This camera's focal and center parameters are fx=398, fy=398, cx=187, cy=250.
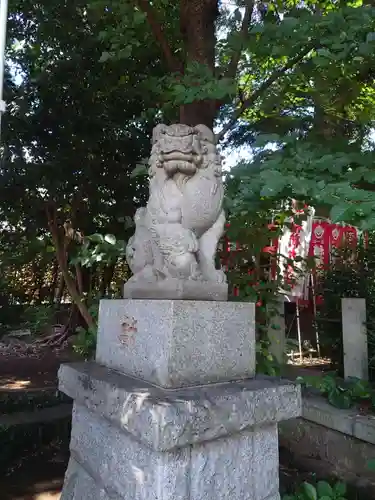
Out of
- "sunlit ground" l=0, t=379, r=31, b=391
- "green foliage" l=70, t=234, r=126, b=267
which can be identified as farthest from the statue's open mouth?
"sunlit ground" l=0, t=379, r=31, b=391

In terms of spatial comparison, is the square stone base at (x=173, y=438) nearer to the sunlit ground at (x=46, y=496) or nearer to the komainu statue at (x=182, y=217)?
the komainu statue at (x=182, y=217)

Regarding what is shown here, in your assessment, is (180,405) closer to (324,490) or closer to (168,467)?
(168,467)

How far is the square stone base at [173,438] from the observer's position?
156cm

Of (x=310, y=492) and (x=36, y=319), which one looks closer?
(x=310, y=492)

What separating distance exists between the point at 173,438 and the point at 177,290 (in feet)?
2.11

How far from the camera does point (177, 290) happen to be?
6.16 ft

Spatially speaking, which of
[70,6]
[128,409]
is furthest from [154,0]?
[128,409]

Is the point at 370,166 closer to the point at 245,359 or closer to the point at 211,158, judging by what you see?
the point at 211,158

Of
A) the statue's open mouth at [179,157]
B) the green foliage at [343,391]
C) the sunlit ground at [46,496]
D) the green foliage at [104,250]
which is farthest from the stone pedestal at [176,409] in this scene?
the green foliage at [343,391]

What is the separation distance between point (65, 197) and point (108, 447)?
462 cm

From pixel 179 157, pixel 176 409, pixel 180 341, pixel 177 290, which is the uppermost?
pixel 179 157

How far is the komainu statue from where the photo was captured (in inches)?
78.2

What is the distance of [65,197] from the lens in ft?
19.5

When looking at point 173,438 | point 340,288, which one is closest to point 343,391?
point 340,288
